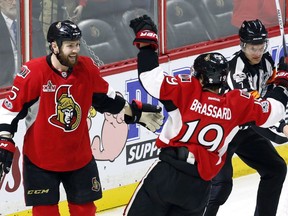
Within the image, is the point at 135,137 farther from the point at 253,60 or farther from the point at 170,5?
the point at 253,60

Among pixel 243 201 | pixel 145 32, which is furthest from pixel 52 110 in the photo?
pixel 243 201

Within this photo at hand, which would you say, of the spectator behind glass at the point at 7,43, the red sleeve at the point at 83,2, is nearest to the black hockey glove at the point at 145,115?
the spectator behind glass at the point at 7,43

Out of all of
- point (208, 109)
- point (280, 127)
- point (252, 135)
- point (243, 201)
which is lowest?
point (243, 201)

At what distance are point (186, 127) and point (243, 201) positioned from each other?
2205 mm

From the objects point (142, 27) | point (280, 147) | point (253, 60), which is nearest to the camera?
point (142, 27)

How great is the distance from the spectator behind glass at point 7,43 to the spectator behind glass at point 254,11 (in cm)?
191

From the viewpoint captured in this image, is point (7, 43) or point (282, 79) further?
point (7, 43)

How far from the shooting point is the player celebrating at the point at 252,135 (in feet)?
20.0

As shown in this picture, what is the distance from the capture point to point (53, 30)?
5.38 metres

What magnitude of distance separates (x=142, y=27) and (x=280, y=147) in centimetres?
307

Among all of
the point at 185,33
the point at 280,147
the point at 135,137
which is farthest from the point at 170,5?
the point at 280,147

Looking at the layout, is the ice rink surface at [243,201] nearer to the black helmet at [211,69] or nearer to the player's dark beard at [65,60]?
the black helmet at [211,69]

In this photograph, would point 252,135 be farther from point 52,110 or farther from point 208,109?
point 52,110

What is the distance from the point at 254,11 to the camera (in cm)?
803
